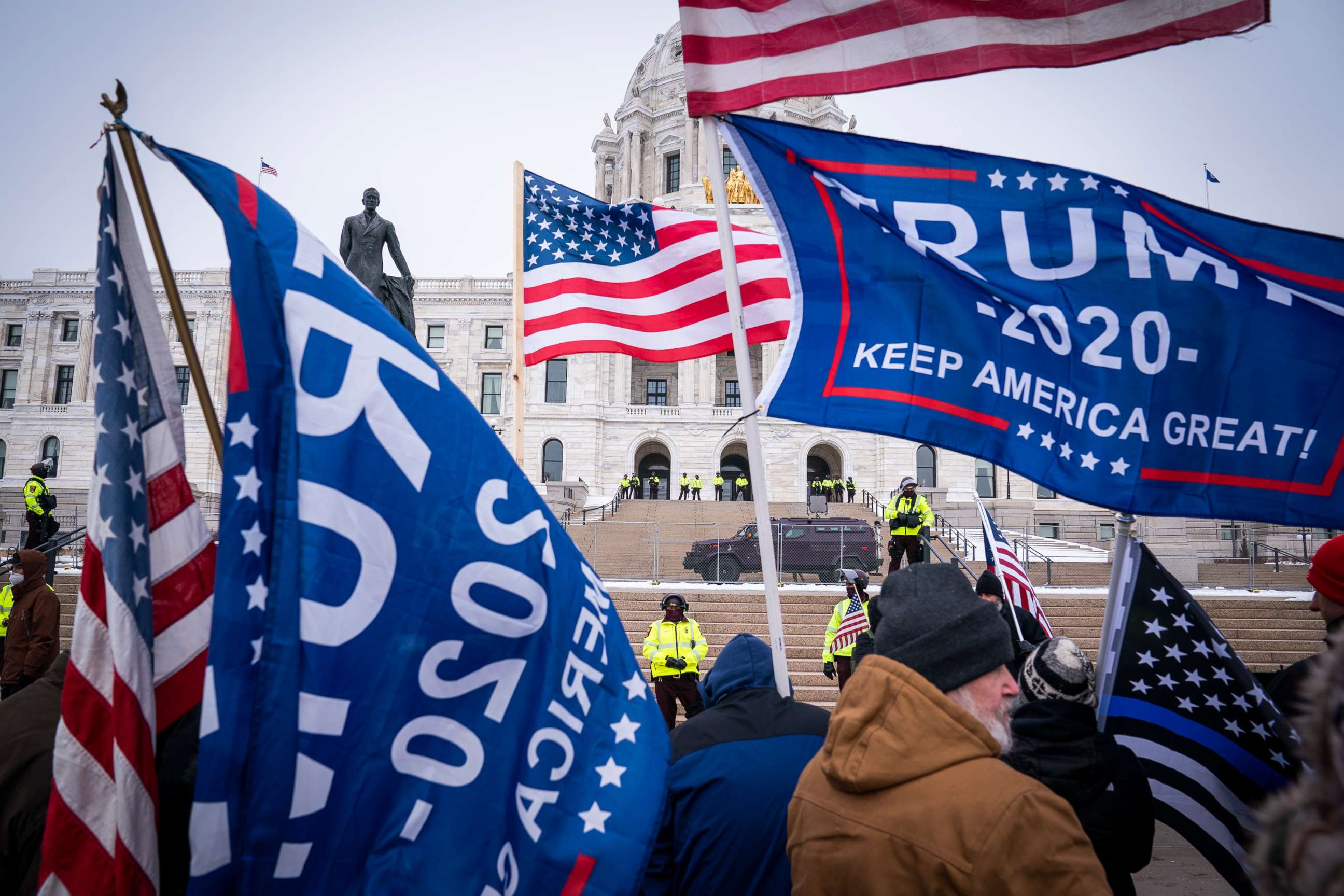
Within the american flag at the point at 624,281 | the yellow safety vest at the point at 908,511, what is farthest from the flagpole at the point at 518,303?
the yellow safety vest at the point at 908,511

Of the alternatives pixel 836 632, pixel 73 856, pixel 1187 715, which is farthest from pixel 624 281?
pixel 73 856

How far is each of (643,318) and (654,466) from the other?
4164 cm

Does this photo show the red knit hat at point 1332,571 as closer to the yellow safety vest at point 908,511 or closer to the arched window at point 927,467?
the yellow safety vest at point 908,511

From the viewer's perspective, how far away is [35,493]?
46.1 feet

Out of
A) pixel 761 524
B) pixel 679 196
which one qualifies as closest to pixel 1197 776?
pixel 761 524

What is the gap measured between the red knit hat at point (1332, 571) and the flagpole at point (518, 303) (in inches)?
133

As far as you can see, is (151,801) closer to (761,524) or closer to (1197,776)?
(761,524)

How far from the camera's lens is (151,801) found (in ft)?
6.71

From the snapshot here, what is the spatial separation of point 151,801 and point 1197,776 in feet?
11.1

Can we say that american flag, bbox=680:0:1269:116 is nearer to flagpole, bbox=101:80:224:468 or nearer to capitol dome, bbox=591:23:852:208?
flagpole, bbox=101:80:224:468

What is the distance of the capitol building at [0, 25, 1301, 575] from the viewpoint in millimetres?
43406

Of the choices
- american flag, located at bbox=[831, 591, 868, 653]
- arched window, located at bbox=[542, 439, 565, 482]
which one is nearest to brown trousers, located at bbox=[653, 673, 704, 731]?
american flag, located at bbox=[831, 591, 868, 653]

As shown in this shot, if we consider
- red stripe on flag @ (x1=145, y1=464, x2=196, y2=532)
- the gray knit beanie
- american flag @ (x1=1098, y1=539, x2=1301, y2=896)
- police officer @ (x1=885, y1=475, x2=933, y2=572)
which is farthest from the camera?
police officer @ (x1=885, y1=475, x2=933, y2=572)

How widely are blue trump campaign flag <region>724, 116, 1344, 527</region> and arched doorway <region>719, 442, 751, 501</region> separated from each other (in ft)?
141
